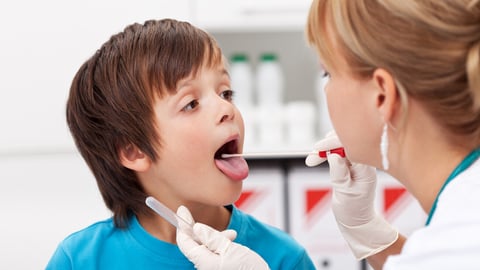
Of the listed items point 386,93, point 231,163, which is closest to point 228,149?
point 231,163

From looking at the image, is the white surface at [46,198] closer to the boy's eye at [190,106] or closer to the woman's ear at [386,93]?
the boy's eye at [190,106]

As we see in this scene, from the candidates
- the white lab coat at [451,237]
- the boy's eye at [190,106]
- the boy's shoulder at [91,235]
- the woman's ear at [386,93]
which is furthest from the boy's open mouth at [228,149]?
the white lab coat at [451,237]

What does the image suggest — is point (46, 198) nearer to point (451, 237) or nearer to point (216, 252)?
point (216, 252)

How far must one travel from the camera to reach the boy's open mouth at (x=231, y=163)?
1.28m

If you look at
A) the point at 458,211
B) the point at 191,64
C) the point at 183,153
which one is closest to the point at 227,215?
the point at 183,153

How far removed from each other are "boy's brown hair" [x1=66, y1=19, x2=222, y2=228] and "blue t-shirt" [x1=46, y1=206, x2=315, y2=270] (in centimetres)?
5

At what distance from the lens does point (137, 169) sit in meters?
1.31

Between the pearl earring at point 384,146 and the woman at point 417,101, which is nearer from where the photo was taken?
the woman at point 417,101

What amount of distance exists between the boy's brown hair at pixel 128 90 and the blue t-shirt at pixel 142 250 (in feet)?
0.15

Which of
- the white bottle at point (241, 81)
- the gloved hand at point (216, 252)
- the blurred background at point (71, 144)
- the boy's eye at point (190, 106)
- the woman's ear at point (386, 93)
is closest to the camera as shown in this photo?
the woman's ear at point (386, 93)

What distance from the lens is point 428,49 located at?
955mm

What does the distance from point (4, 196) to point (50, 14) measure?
0.66 metres

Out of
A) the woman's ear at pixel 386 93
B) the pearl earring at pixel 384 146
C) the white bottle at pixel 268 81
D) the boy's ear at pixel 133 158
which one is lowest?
the white bottle at pixel 268 81

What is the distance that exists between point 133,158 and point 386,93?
54 cm
